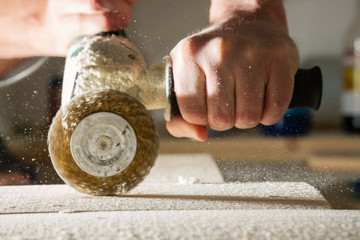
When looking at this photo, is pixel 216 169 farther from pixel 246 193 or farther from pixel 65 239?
pixel 65 239

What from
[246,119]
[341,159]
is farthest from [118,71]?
[341,159]

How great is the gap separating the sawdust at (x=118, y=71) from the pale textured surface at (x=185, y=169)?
201mm

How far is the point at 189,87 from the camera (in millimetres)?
690

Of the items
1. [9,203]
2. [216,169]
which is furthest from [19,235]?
[216,169]

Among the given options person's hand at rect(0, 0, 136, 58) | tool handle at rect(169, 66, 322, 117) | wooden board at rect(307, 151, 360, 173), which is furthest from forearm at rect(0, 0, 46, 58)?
wooden board at rect(307, 151, 360, 173)

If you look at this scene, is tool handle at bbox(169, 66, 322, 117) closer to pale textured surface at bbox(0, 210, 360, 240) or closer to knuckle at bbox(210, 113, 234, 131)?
knuckle at bbox(210, 113, 234, 131)

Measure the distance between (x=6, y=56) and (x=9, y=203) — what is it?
40cm

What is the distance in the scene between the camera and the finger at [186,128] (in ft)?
2.41

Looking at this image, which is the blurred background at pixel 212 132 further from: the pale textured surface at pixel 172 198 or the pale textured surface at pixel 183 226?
the pale textured surface at pixel 183 226

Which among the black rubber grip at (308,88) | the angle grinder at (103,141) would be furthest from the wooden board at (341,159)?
the angle grinder at (103,141)

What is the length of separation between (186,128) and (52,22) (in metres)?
0.34

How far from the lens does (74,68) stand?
0.70 metres

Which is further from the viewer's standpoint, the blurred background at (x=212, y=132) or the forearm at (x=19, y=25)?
the forearm at (x=19, y=25)

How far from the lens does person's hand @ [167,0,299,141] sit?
70cm
